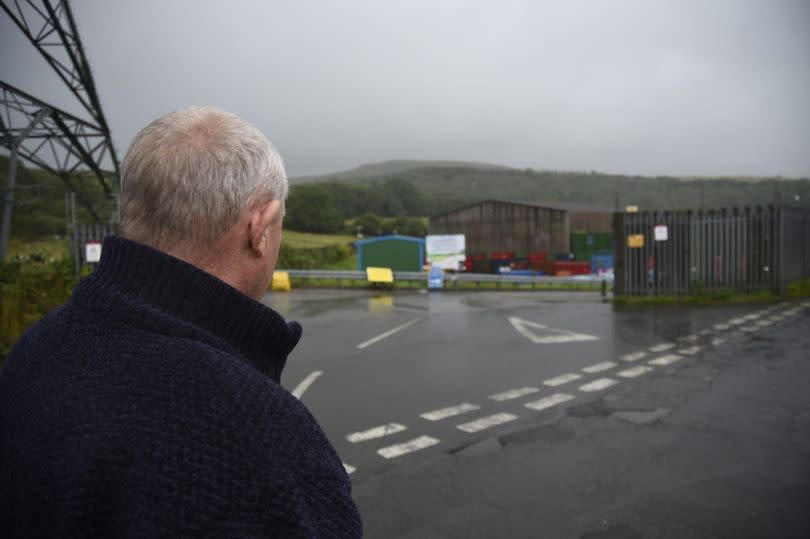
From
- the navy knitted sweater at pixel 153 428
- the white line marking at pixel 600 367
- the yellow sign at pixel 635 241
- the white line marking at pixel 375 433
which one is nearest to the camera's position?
the navy knitted sweater at pixel 153 428

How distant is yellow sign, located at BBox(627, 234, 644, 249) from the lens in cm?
1589

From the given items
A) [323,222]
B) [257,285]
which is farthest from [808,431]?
[323,222]

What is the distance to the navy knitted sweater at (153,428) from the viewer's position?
3.51 ft

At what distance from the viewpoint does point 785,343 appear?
9.03 m

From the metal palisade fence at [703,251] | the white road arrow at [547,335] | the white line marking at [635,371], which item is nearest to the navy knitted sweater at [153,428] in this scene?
the white line marking at [635,371]

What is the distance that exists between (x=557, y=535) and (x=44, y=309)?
7650mm

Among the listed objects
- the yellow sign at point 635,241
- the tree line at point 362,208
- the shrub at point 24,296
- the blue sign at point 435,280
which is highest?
the tree line at point 362,208

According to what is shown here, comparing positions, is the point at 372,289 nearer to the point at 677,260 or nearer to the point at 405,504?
the point at 677,260

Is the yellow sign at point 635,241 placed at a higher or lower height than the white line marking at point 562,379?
higher

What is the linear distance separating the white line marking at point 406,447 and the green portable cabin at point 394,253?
24834 millimetres

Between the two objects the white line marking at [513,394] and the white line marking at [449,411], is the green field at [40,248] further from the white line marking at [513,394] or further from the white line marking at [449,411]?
the white line marking at [513,394]

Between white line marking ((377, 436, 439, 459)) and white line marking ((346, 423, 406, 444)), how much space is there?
0.30 meters

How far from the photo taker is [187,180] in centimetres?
135

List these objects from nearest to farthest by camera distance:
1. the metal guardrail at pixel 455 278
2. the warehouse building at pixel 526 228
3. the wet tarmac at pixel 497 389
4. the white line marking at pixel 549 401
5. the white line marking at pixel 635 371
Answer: the wet tarmac at pixel 497 389
the white line marking at pixel 549 401
the white line marking at pixel 635 371
the metal guardrail at pixel 455 278
the warehouse building at pixel 526 228
